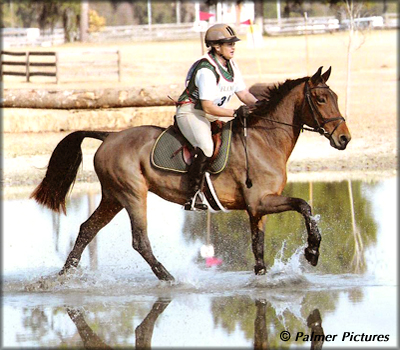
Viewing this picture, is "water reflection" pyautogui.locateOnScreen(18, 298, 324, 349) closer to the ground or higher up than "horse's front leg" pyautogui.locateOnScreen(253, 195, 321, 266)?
closer to the ground

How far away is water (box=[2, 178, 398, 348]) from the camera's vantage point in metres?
7.59

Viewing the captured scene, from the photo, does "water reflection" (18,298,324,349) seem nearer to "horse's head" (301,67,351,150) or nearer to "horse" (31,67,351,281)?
"horse" (31,67,351,281)

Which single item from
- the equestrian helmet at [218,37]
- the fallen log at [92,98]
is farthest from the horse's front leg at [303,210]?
the fallen log at [92,98]

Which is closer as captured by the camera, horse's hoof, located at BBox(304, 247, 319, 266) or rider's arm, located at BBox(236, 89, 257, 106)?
horse's hoof, located at BBox(304, 247, 319, 266)

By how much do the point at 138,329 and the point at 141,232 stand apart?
7.91ft

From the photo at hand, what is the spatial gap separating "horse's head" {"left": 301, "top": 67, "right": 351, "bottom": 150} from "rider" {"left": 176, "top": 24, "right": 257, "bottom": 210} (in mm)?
622

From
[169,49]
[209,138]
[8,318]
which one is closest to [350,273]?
[209,138]

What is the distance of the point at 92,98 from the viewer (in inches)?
878

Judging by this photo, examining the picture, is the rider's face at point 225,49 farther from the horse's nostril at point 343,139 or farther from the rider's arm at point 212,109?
the horse's nostril at point 343,139

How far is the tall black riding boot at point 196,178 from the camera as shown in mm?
9641

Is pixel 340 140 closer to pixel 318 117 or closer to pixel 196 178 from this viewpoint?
pixel 318 117

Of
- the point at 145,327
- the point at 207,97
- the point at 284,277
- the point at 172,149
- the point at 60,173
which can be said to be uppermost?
the point at 207,97

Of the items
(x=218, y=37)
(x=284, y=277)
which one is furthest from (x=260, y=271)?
(x=218, y=37)

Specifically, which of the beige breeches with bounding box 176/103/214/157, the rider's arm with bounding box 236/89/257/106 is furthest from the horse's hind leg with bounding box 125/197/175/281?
the rider's arm with bounding box 236/89/257/106
